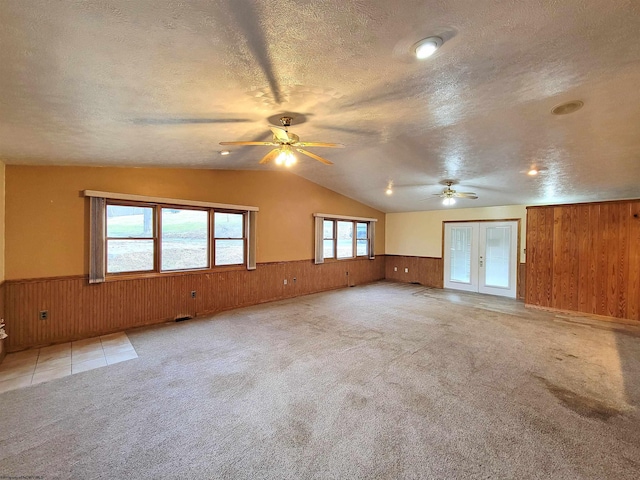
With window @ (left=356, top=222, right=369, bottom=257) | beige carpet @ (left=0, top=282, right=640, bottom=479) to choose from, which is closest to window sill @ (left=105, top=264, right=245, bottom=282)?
beige carpet @ (left=0, top=282, right=640, bottom=479)

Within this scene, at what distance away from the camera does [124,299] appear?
14.7ft

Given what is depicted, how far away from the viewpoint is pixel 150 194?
473 centimetres

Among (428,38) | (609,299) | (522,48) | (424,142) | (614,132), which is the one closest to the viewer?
(428,38)

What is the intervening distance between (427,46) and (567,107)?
2.12 m

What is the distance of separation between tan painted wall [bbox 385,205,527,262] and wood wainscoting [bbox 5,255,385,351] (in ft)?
13.7

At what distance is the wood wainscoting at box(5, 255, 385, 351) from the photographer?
3734 mm

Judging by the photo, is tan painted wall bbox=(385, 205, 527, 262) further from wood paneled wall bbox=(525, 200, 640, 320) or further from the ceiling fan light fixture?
the ceiling fan light fixture

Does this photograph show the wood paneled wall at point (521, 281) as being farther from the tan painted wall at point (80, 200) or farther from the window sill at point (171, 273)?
the window sill at point (171, 273)

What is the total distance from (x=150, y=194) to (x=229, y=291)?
2377 millimetres

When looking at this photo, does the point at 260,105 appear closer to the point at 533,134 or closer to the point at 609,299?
the point at 533,134

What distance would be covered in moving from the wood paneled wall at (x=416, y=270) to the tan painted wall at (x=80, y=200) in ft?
14.7

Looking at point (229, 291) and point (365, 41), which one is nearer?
point (365, 41)

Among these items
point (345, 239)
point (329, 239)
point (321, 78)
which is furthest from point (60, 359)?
point (345, 239)

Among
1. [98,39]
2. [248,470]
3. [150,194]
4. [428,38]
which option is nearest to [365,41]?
[428,38]
